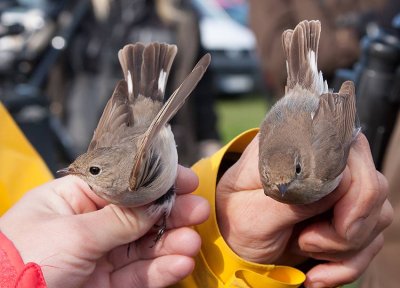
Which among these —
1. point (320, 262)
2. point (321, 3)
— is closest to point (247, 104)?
point (321, 3)

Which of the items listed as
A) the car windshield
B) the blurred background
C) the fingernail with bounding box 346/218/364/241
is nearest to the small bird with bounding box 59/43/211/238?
the fingernail with bounding box 346/218/364/241

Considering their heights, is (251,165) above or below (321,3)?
above

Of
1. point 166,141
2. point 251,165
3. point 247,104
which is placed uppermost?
point 166,141

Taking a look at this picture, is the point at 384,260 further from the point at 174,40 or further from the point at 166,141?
the point at 174,40

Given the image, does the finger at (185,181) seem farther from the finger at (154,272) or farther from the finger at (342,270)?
the finger at (342,270)

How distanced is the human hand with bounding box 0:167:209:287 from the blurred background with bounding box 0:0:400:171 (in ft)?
3.82

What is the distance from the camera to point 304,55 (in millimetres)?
2416

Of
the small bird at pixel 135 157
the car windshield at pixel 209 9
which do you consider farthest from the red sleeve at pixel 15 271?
the car windshield at pixel 209 9

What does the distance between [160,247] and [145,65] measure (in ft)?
2.23

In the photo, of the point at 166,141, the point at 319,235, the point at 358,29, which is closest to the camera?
the point at 319,235

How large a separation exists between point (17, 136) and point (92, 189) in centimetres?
55

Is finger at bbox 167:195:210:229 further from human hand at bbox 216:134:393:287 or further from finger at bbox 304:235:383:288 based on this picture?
finger at bbox 304:235:383:288

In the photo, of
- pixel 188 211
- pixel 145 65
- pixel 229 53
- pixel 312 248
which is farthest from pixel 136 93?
pixel 229 53

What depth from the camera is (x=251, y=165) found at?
2176 millimetres
